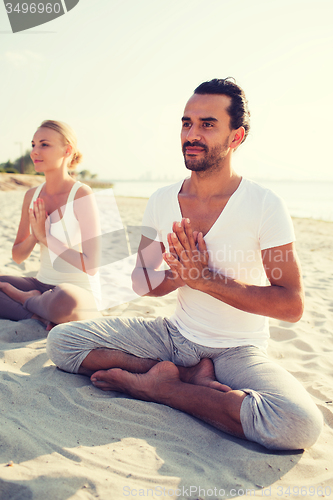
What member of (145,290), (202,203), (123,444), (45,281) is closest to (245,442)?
(123,444)

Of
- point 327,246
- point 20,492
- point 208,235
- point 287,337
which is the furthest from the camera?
point 327,246

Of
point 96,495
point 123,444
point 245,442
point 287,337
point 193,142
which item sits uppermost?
point 193,142

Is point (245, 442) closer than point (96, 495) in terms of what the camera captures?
No

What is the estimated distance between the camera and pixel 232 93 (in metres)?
2.40

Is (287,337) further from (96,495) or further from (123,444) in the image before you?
(96,495)

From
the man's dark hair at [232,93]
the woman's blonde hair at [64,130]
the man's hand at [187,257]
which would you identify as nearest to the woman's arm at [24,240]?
the woman's blonde hair at [64,130]

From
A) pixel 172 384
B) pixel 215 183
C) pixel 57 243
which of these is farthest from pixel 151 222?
pixel 172 384

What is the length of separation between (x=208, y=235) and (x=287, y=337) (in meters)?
1.61

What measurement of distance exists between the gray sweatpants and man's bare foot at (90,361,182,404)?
167 mm

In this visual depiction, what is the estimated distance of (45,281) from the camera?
3.39m

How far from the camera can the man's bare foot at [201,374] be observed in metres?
2.14

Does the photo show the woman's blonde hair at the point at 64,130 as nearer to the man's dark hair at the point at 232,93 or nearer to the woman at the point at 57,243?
the woman at the point at 57,243

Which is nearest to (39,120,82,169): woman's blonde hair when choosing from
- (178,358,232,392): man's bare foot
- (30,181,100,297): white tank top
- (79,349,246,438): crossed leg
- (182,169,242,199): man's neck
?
(30,181,100,297): white tank top

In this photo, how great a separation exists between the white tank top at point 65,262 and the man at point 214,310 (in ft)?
2.88
